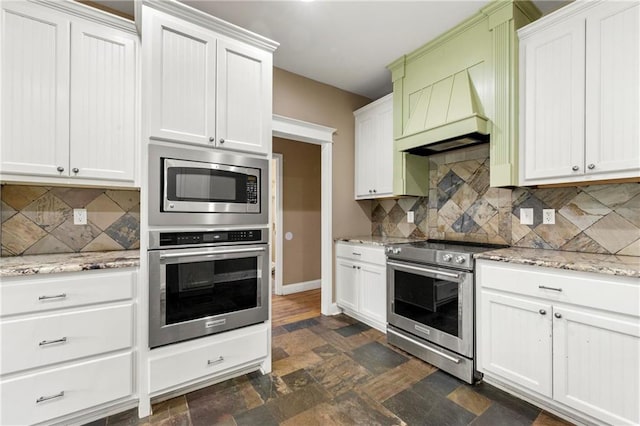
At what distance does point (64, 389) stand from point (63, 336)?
30 cm

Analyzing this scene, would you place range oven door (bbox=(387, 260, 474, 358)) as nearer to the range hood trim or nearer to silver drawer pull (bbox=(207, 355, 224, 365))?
the range hood trim

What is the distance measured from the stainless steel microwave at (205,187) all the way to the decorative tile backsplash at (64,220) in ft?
2.50

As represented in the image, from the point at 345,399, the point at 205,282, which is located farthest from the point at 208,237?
the point at 345,399

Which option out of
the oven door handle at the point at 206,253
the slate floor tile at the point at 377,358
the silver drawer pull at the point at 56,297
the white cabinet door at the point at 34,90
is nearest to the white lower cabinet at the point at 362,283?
the slate floor tile at the point at 377,358

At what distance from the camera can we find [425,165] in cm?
316

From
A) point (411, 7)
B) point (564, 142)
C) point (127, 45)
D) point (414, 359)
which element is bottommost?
point (414, 359)

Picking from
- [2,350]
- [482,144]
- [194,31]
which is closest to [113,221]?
[2,350]

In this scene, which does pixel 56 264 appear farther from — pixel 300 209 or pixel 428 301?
pixel 300 209

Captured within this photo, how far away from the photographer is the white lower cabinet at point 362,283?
2.91 metres

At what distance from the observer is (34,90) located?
1749 mm

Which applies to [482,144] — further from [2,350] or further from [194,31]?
[2,350]

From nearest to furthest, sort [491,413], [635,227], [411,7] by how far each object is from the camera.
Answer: [491,413] → [635,227] → [411,7]

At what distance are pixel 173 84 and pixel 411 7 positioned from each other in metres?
1.87

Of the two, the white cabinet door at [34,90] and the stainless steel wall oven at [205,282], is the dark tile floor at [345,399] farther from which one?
the white cabinet door at [34,90]
